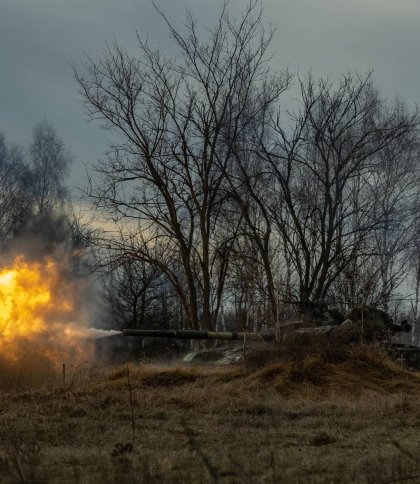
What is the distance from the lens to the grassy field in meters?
6.70

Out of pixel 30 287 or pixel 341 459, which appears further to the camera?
pixel 30 287

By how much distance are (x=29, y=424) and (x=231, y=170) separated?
66.9 feet

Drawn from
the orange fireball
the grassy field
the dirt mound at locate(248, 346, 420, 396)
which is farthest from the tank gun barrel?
the dirt mound at locate(248, 346, 420, 396)

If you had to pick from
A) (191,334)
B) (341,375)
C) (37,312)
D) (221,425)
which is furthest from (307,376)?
(37,312)

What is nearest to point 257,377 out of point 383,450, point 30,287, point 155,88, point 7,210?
point 30,287

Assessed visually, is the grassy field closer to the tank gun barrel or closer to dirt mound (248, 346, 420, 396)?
dirt mound (248, 346, 420, 396)

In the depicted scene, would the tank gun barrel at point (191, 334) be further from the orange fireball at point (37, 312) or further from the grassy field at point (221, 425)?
the grassy field at point (221, 425)

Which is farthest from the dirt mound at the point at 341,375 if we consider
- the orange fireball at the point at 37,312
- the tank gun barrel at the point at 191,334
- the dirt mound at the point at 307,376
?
the orange fireball at the point at 37,312

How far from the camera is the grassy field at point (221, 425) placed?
6.70 metres

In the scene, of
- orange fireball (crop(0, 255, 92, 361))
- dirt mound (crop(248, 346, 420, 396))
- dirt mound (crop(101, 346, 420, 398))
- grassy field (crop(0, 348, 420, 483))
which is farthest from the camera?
orange fireball (crop(0, 255, 92, 361))

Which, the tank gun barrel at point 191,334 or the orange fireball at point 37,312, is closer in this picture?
the orange fireball at point 37,312

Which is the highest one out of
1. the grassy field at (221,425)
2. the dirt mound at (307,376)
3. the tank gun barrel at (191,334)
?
the tank gun barrel at (191,334)

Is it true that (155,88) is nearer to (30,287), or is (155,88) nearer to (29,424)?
(30,287)

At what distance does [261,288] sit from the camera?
1112 inches
